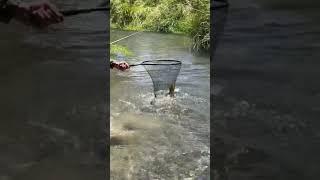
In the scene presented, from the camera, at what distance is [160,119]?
2.79 metres

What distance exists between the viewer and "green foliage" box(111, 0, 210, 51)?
373cm

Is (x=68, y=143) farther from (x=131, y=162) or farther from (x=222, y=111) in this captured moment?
(x=131, y=162)

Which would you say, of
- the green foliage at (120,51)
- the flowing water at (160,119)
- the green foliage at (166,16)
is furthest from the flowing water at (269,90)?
the green foliage at (120,51)

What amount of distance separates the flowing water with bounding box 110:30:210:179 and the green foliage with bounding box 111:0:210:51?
4.3 inches

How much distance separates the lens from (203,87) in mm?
3205

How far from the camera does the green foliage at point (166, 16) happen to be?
3.73m

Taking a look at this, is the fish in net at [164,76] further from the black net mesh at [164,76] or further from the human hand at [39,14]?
the human hand at [39,14]

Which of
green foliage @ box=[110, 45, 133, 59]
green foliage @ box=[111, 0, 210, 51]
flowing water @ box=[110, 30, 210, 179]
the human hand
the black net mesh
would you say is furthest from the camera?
green foliage @ box=[110, 45, 133, 59]

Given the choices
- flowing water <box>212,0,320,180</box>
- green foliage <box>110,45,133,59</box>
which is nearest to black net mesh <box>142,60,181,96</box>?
green foliage <box>110,45,133,59</box>

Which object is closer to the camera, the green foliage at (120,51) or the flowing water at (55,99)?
the flowing water at (55,99)

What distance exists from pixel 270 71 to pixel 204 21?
8.00 ft

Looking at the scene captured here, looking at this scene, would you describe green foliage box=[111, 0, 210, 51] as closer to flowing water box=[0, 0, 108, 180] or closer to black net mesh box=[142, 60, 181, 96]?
black net mesh box=[142, 60, 181, 96]

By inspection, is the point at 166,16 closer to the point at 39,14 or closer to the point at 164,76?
the point at 164,76

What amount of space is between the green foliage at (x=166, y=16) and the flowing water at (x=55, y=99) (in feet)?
7.52
